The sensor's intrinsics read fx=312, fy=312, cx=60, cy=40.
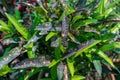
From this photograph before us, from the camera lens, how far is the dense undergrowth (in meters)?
1.72

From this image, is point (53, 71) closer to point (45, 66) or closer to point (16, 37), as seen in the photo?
point (45, 66)

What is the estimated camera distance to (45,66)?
1.74 metres

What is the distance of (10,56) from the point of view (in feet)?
5.82

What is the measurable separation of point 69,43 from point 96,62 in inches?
7.6

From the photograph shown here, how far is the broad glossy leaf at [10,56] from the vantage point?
174cm

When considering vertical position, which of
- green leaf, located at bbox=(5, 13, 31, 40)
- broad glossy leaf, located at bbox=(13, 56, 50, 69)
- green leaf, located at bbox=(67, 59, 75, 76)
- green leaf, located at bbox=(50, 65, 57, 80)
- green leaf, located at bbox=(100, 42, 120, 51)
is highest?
green leaf, located at bbox=(5, 13, 31, 40)

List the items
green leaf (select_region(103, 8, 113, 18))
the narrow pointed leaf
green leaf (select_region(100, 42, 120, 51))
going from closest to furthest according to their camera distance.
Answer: the narrow pointed leaf → green leaf (select_region(100, 42, 120, 51)) → green leaf (select_region(103, 8, 113, 18))

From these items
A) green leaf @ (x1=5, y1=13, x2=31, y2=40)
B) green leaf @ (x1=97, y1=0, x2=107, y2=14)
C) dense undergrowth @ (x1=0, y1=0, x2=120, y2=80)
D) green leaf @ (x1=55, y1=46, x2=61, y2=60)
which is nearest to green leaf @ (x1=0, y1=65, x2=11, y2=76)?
dense undergrowth @ (x1=0, y1=0, x2=120, y2=80)

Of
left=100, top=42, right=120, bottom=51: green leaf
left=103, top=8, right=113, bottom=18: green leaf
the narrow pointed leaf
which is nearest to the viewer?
the narrow pointed leaf

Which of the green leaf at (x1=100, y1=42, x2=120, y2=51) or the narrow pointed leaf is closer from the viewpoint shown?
the narrow pointed leaf

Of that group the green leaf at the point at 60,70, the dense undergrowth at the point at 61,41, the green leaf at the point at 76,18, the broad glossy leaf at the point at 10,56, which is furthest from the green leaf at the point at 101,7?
the broad glossy leaf at the point at 10,56

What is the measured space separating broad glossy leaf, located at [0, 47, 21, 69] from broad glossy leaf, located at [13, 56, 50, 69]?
0.08m

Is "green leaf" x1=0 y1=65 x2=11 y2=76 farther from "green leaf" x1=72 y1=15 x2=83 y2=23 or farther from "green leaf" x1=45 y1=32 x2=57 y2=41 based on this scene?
"green leaf" x1=72 y1=15 x2=83 y2=23

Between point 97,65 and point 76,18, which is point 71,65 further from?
point 76,18
